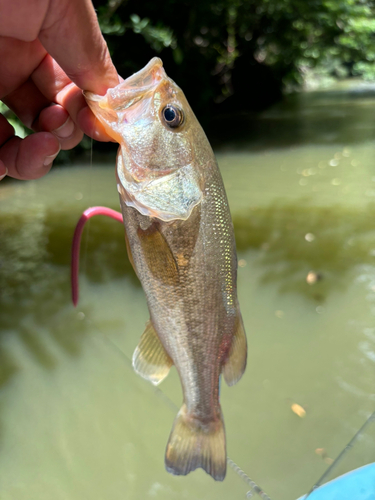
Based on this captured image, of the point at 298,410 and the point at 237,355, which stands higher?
the point at 237,355

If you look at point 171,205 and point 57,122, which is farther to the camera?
point 57,122

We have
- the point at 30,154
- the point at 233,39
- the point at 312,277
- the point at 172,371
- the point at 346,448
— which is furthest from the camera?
the point at 233,39

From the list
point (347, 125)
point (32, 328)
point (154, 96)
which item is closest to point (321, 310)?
point (32, 328)

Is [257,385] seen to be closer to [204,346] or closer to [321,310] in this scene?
[321,310]

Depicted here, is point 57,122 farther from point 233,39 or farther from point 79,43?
point 233,39

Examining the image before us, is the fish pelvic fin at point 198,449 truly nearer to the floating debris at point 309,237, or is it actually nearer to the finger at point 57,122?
the finger at point 57,122

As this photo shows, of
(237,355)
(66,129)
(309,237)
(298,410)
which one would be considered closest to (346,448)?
(298,410)

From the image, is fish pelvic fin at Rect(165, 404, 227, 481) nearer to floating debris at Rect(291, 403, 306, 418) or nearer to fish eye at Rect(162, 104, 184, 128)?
fish eye at Rect(162, 104, 184, 128)

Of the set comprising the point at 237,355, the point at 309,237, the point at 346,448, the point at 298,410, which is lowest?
the point at 309,237

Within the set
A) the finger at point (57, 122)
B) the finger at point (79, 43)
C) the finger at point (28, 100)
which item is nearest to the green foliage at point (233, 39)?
the finger at point (28, 100)
